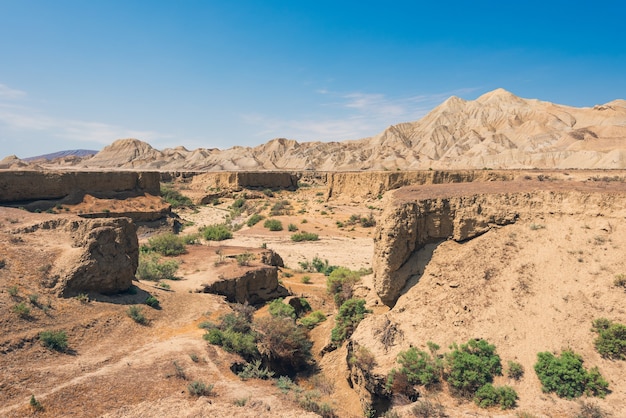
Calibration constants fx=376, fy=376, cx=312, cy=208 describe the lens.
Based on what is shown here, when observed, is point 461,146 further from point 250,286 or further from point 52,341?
point 52,341

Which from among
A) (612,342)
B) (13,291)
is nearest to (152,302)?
(13,291)

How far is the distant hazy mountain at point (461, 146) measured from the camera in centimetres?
6329

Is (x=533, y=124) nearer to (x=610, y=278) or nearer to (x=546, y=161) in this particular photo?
(x=546, y=161)

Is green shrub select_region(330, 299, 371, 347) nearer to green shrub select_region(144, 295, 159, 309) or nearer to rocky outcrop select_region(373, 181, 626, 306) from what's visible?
rocky outcrop select_region(373, 181, 626, 306)

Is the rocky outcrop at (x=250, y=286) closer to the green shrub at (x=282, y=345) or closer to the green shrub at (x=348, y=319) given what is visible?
the green shrub at (x=282, y=345)

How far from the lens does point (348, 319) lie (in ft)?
41.8

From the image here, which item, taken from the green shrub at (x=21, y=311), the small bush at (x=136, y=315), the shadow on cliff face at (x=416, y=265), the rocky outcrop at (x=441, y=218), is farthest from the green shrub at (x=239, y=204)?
the shadow on cliff face at (x=416, y=265)

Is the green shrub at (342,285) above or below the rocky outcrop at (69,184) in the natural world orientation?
below

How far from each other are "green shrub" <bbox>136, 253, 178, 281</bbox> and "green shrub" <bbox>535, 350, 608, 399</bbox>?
15635mm

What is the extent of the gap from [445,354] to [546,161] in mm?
61005

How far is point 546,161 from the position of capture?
59.3 metres

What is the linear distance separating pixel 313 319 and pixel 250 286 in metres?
4.16

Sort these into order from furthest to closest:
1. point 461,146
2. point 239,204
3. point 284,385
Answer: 1. point 461,146
2. point 239,204
3. point 284,385

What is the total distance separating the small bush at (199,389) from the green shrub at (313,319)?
668 cm
